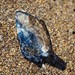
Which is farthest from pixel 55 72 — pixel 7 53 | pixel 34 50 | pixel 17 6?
pixel 17 6

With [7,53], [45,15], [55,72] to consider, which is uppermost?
[45,15]

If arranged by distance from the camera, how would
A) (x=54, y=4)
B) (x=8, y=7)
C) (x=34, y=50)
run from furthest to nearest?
1. (x=54, y=4)
2. (x=8, y=7)
3. (x=34, y=50)

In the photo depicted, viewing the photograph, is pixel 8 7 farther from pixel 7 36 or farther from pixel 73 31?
pixel 73 31

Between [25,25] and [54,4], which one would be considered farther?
[54,4]

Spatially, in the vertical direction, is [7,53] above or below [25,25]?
below

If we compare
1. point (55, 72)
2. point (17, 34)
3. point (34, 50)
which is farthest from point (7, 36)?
point (55, 72)

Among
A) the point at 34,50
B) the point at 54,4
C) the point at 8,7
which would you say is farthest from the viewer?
the point at 54,4
